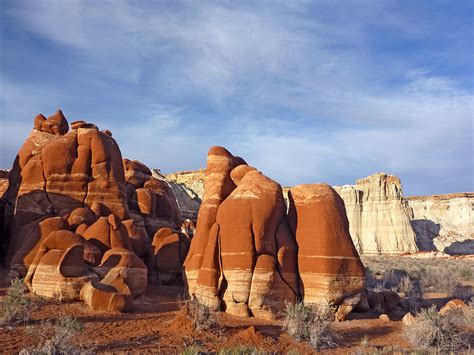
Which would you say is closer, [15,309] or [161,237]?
[15,309]

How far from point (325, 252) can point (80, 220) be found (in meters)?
10.3

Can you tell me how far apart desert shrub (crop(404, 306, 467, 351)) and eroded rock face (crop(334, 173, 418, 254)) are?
5485 cm

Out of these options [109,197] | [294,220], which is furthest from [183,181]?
[294,220]

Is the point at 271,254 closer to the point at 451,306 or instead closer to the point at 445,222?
the point at 451,306

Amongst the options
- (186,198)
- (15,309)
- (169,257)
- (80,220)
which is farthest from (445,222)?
(15,309)

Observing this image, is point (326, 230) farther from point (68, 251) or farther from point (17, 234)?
point (17, 234)

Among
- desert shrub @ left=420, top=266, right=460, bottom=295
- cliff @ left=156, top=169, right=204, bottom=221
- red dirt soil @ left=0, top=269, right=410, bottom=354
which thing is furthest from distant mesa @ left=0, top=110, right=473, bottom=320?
cliff @ left=156, top=169, right=204, bottom=221

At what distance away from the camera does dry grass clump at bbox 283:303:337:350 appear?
483 inches

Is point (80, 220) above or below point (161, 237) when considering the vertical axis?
above

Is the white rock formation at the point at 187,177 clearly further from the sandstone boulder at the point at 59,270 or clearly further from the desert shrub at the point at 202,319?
the desert shrub at the point at 202,319

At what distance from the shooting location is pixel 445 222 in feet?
254

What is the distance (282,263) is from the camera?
15.2 m

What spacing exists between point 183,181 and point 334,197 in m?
80.3

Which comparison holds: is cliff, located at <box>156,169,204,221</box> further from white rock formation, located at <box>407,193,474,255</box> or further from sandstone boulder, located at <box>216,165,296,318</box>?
sandstone boulder, located at <box>216,165,296,318</box>
